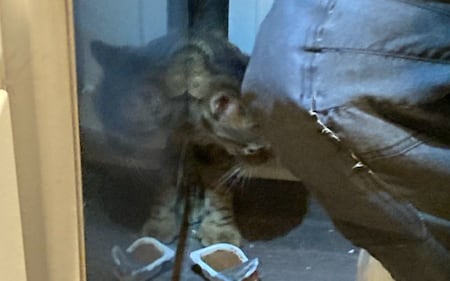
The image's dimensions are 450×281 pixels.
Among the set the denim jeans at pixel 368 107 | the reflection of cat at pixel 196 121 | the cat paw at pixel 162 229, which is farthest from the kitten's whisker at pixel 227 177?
the denim jeans at pixel 368 107

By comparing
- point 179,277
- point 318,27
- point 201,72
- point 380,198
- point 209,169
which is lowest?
point 179,277

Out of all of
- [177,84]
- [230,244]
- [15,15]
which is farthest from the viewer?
A: [230,244]

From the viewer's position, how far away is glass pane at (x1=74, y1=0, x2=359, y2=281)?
0.89 meters

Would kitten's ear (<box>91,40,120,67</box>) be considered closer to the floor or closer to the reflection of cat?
the reflection of cat

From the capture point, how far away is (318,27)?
0.68 metres

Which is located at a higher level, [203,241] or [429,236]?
[429,236]

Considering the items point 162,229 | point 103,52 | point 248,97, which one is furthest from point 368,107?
point 162,229

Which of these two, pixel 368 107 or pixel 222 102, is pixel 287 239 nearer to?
pixel 222 102

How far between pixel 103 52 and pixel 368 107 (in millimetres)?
253

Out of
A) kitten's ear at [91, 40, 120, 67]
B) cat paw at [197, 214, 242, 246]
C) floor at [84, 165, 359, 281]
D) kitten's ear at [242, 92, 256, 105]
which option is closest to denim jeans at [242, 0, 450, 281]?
kitten's ear at [242, 92, 256, 105]

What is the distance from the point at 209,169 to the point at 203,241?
0.12 meters

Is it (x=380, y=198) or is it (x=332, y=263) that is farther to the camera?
(x=332, y=263)

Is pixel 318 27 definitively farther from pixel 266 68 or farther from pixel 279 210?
pixel 279 210

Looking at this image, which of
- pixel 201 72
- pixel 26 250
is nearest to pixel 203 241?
pixel 201 72
